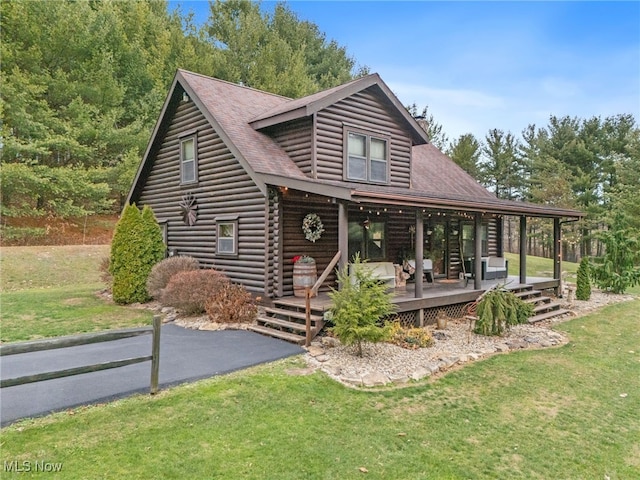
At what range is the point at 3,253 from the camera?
55.5ft

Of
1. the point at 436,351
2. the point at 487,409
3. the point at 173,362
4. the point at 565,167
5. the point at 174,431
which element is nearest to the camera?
the point at 174,431

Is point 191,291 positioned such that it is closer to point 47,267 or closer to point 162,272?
point 162,272

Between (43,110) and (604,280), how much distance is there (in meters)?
26.9

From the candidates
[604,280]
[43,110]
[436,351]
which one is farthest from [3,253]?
[604,280]

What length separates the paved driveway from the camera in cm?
486

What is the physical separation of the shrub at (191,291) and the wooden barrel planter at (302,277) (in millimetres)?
1895

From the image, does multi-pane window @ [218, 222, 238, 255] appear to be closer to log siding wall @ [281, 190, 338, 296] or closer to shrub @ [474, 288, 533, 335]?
log siding wall @ [281, 190, 338, 296]

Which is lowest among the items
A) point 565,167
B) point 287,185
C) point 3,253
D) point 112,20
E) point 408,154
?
point 3,253

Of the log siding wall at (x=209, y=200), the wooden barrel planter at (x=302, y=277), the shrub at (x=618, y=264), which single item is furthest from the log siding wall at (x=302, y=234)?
the shrub at (x=618, y=264)

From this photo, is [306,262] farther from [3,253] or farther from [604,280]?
[3,253]

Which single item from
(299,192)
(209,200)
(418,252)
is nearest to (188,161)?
(209,200)

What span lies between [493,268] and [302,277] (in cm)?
790

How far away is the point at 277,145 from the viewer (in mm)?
11508

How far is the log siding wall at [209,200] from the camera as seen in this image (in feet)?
33.6
